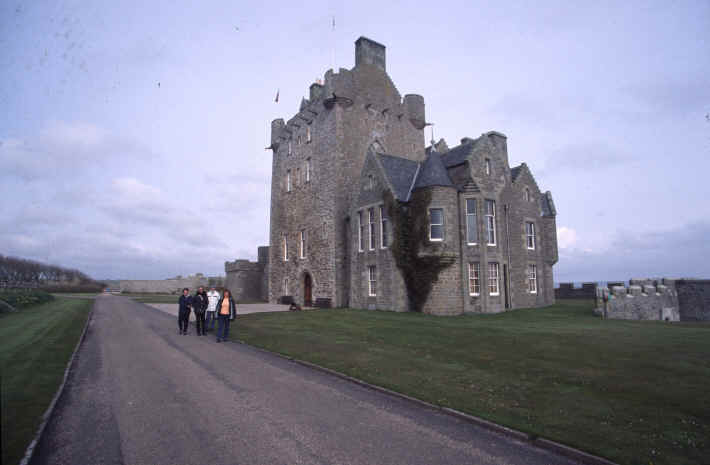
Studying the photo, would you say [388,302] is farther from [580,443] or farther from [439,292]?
[580,443]

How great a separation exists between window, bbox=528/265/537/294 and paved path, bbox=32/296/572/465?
2379cm

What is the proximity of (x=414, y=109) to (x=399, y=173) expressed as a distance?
11.7 m

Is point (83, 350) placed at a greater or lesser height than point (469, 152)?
lesser

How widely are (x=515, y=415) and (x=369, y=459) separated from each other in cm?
301

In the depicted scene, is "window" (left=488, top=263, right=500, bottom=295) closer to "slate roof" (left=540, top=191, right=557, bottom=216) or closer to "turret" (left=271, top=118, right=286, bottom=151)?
"slate roof" (left=540, top=191, right=557, bottom=216)

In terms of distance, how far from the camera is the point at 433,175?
25156 mm

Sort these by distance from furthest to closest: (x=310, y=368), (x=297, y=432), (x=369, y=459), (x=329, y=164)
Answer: (x=329, y=164)
(x=310, y=368)
(x=297, y=432)
(x=369, y=459)

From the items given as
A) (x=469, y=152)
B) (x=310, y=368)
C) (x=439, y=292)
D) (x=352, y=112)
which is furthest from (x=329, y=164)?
(x=310, y=368)

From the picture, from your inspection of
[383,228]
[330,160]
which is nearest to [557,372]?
[383,228]

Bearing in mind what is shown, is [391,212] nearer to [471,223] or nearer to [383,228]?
[383,228]

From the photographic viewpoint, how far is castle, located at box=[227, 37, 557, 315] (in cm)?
2478

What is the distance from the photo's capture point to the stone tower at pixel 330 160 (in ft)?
104

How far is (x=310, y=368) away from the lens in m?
10.8

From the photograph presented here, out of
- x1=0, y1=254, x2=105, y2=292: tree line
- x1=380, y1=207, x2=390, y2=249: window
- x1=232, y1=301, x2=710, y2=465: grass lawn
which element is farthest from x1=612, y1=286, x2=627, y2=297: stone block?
x1=0, y1=254, x2=105, y2=292: tree line
